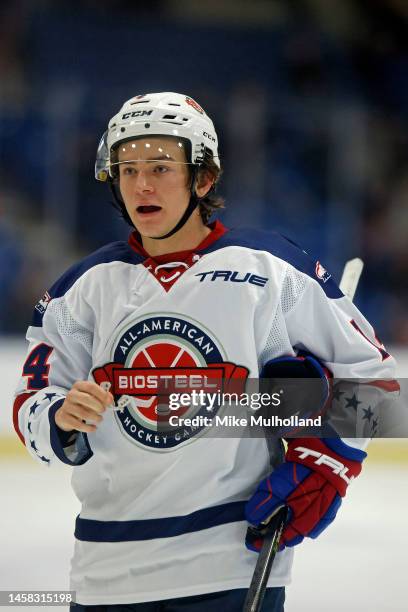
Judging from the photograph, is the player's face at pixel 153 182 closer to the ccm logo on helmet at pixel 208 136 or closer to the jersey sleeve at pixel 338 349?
the ccm logo on helmet at pixel 208 136

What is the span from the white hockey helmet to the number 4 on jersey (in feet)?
1.04

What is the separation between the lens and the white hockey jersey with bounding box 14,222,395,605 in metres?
1.56

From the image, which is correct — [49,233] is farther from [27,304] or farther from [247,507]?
[247,507]

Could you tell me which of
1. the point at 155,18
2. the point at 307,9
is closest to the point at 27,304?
the point at 155,18

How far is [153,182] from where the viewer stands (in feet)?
5.34

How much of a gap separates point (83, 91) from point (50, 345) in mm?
3746

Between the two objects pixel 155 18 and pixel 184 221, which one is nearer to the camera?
pixel 184 221

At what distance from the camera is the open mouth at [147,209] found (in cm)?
162

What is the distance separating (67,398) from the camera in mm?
1467

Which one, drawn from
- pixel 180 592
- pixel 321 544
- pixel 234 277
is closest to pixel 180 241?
pixel 234 277

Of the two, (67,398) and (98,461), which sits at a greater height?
(67,398)

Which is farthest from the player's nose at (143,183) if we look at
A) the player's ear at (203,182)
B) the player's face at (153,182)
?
the player's ear at (203,182)

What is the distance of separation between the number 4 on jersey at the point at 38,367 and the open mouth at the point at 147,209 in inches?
10.7

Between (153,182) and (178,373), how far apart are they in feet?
1.01
